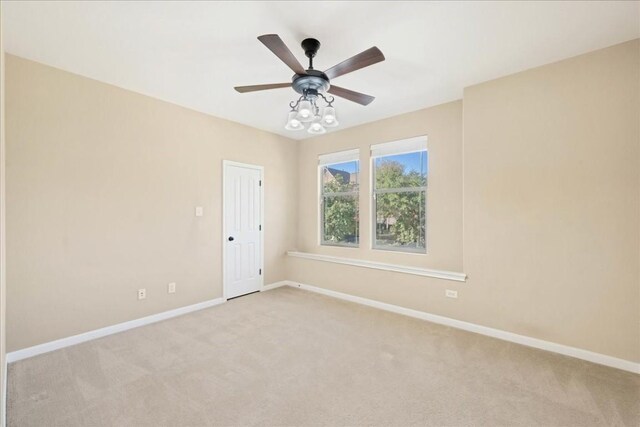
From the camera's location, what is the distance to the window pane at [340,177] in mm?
4684

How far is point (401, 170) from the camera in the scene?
4168mm

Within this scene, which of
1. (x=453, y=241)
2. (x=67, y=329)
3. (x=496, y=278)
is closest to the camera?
(x=67, y=329)

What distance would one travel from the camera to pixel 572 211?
263 cm

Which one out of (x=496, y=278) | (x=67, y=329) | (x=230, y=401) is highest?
(x=496, y=278)

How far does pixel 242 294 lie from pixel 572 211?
4.12 meters

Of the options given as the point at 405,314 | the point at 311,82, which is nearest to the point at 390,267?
the point at 405,314

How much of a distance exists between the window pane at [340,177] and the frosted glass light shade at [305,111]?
2265mm

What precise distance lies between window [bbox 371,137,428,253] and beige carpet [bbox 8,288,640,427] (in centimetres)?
131

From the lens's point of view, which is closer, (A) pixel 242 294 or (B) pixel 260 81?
(B) pixel 260 81

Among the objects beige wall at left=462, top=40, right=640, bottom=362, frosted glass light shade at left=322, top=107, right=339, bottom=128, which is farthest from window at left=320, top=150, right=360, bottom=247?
frosted glass light shade at left=322, top=107, right=339, bottom=128

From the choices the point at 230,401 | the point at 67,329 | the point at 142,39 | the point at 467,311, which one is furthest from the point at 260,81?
the point at 467,311

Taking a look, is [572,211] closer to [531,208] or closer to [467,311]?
[531,208]

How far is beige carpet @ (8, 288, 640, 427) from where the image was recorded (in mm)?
1868

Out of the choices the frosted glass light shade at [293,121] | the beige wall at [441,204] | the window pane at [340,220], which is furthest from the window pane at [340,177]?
the frosted glass light shade at [293,121]
